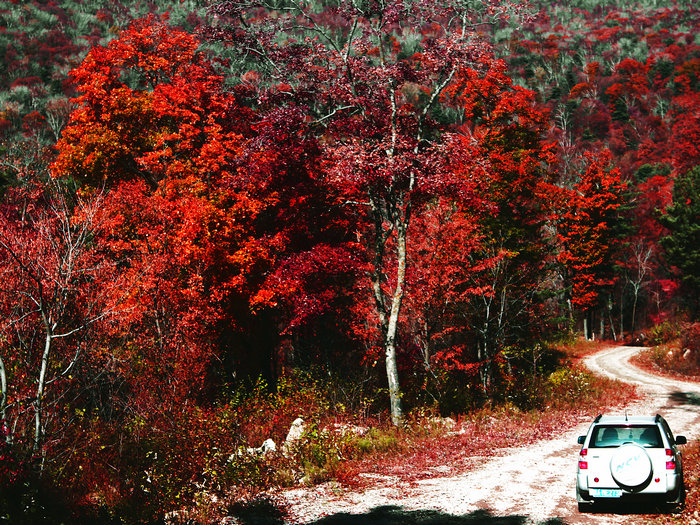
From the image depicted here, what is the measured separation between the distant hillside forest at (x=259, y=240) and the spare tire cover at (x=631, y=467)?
701 centimetres

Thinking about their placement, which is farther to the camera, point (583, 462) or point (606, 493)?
point (583, 462)

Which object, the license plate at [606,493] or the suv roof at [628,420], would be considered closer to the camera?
the license plate at [606,493]

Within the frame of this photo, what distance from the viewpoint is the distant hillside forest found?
11.6 m

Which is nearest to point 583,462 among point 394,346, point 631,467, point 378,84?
point 631,467

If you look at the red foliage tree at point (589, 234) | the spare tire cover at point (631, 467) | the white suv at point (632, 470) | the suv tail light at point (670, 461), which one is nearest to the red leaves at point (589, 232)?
the red foliage tree at point (589, 234)

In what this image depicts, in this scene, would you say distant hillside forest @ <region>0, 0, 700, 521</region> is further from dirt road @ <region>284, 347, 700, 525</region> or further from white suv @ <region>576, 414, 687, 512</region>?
white suv @ <region>576, 414, 687, 512</region>

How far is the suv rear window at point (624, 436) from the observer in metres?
8.84

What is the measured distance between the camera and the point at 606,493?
337 inches

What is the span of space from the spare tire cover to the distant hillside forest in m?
7.01

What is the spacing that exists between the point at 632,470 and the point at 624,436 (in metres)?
0.82

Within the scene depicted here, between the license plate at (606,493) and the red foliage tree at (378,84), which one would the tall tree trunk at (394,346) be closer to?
the red foliage tree at (378,84)

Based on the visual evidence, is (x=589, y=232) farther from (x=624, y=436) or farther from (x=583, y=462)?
(x=583, y=462)

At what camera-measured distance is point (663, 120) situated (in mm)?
102562

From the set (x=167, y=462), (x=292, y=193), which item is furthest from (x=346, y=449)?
(x=292, y=193)
